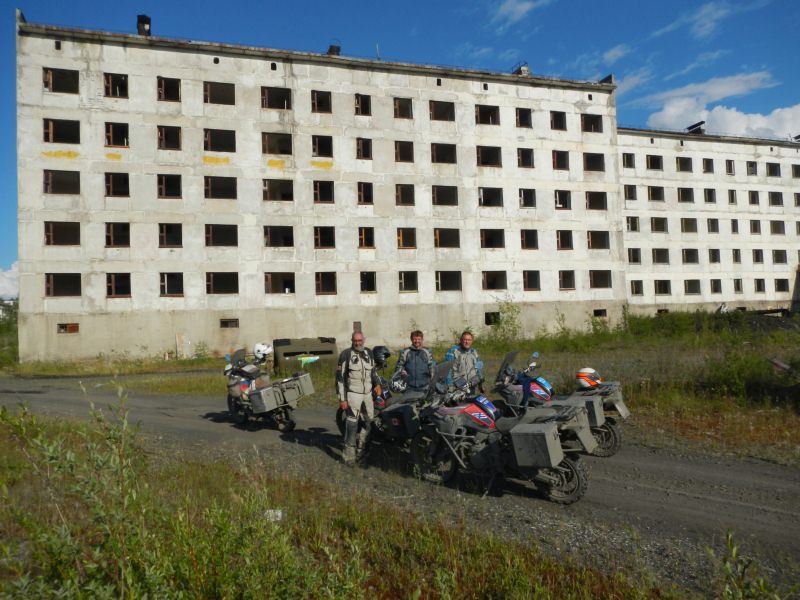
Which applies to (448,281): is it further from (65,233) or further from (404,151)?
(65,233)

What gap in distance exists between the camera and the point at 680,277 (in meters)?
45.8

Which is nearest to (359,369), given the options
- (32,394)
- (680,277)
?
(32,394)

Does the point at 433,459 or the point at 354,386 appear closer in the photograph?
the point at 433,459

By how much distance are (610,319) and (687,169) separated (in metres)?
19.2

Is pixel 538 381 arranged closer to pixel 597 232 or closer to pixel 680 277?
pixel 597 232

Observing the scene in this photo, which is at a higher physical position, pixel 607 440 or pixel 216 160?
pixel 216 160

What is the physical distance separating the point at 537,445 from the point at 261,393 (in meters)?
6.34

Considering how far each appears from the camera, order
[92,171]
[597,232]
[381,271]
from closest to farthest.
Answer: [92,171] < [381,271] < [597,232]

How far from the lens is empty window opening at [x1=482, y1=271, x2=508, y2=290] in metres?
34.5

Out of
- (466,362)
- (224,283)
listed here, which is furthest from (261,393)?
(224,283)

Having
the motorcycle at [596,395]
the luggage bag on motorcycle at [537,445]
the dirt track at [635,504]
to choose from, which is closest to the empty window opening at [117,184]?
the dirt track at [635,504]

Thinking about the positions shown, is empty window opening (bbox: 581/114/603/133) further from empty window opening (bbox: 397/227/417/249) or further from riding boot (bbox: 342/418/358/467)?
riding boot (bbox: 342/418/358/467)

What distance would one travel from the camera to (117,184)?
3072cm

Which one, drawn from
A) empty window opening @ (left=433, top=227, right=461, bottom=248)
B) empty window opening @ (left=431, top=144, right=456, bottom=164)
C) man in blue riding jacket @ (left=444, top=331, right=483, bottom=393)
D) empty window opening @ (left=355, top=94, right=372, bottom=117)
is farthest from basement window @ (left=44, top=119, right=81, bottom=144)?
man in blue riding jacket @ (left=444, top=331, right=483, bottom=393)
